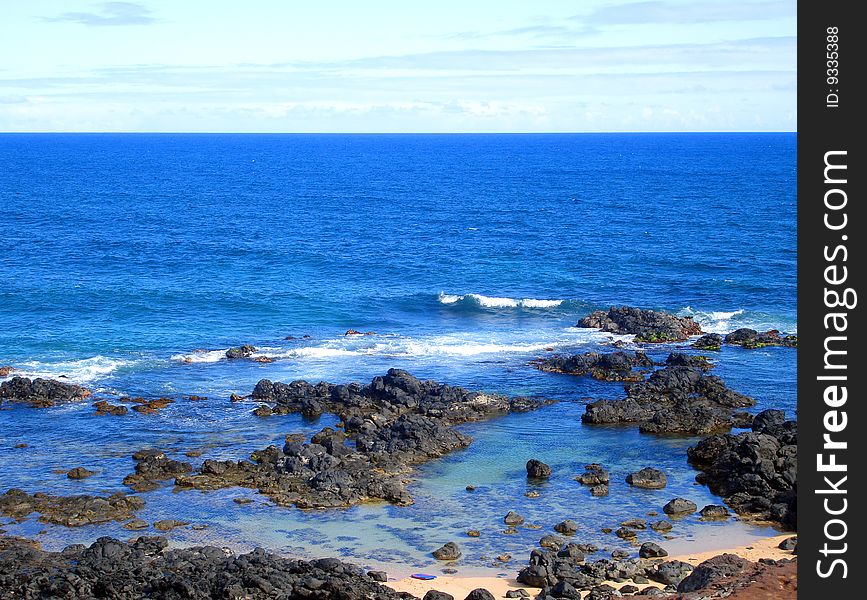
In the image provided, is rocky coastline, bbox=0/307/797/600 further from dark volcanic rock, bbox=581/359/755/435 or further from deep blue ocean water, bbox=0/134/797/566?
deep blue ocean water, bbox=0/134/797/566

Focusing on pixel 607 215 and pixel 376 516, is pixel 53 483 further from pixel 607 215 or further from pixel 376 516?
pixel 607 215

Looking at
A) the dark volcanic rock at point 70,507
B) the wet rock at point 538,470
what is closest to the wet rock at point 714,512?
the wet rock at point 538,470

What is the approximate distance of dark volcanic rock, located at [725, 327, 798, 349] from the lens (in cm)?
7050

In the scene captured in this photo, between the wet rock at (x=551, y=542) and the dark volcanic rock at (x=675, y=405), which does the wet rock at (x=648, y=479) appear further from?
the wet rock at (x=551, y=542)

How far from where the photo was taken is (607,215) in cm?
14375

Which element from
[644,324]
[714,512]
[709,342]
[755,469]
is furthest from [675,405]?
[644,324]

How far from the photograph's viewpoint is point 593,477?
153ft

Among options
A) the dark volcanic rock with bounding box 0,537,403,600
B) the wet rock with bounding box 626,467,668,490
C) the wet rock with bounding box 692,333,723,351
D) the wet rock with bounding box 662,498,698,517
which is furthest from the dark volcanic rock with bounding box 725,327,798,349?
the dark volcanic rock with bounding box 0,537,403,600

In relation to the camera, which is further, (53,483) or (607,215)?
(607,215)

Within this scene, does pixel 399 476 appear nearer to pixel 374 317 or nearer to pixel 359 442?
pixel 359 442

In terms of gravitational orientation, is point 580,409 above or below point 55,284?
below

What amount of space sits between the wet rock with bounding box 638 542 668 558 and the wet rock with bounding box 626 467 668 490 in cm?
771
